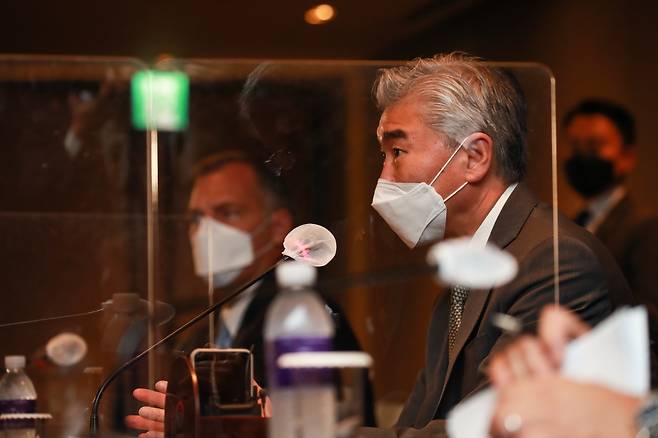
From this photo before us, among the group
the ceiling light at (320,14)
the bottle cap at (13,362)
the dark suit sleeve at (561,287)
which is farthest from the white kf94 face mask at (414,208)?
the ceiling light at (320,14)

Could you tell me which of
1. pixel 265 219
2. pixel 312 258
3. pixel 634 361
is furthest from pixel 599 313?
pixel 265 219

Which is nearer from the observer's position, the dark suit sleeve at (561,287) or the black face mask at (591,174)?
the dark suit sleeve at (561,287)

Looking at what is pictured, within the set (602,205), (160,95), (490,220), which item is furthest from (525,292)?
(602,205)

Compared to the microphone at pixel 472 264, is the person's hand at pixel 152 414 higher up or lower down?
lower down

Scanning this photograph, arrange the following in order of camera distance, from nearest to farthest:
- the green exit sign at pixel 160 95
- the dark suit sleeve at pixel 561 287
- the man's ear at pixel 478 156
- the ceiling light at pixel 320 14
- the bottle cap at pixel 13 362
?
the dark suit sleeve at pixel 561 287, the man's ear at pixel 478 156, the bottle cap at pixel 13 362, the green exit sign at pixel 160 95, the ceiling light at pixel 320 14

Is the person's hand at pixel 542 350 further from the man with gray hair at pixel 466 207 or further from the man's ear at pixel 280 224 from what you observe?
the man's ear at pixel 280 224

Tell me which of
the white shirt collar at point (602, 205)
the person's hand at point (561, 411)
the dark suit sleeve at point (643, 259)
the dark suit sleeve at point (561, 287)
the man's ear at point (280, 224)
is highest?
the white shirt collar at point (602, 205)

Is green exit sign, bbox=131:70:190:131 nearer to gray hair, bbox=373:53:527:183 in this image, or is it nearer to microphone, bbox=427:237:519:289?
gray hair, bbox=373:53:527:183

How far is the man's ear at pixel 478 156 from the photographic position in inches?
69.7

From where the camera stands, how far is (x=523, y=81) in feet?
7.59

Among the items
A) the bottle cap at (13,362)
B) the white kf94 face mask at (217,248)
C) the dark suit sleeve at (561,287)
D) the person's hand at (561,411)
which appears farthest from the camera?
the white kf94 face mask at (217,248)

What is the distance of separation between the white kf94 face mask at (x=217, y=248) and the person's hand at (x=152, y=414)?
0.98m

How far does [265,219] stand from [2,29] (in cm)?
148

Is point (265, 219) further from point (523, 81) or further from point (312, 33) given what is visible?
point (312, 33)
